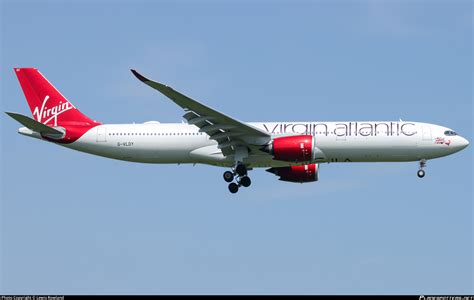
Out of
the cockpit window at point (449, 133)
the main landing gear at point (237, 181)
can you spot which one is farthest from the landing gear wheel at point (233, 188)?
the cockpit window at point (449, 133)

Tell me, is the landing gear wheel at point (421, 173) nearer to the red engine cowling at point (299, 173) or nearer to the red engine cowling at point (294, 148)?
the red engine cowling at point (294, 148)

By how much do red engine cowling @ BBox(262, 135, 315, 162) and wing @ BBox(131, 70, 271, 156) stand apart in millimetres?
1023

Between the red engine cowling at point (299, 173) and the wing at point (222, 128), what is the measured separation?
4654 mm

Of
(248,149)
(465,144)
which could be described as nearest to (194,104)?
(248,149)

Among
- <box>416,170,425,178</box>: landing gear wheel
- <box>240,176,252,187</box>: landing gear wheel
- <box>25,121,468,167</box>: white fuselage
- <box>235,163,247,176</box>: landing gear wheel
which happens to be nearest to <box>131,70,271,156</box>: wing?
<box>25,121,468,167</box>: white fuselage

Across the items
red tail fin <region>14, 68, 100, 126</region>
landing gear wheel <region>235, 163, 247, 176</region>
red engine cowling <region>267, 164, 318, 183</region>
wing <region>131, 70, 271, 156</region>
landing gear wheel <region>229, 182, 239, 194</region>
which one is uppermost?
red tail fin <region>14, 68, 100, 126</region>

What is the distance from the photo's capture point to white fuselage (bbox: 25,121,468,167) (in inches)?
1941

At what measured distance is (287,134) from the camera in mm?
50531

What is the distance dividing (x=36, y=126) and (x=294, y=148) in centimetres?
1400

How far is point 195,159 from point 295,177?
20.9ft

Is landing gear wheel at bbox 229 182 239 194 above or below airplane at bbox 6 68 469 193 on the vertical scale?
below

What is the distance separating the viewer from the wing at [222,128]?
48.2 m

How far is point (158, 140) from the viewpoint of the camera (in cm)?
5159

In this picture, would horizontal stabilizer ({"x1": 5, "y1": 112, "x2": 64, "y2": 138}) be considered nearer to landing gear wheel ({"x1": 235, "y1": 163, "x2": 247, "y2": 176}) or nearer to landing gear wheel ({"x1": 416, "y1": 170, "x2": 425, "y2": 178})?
landing gear wheel ({"x1": 235, "y1": 163, "x2": 247, "y2": 176})
